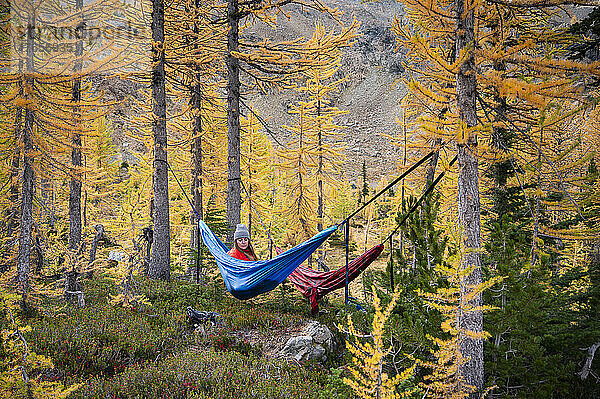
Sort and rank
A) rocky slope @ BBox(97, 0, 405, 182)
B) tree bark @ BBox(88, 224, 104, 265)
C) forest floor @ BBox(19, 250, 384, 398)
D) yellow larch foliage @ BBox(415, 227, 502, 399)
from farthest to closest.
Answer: rocky slope @ BBox(97, 0, 405, 182)
tree bark @ BBox(88, 224, 104, 265)
forest floor @ BBox(19, 250, 384, 398)
yellow larch foliage @ BBox(415, 227, 502, 399)

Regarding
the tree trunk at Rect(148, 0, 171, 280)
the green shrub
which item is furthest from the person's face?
the tree trunk at Rect(148, 0, 171, 280)

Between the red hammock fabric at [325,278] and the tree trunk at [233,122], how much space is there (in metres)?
2.19

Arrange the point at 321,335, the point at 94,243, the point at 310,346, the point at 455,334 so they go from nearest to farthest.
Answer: the point at 455,334
the point at 310,346
the point at 321,335
the point at 94,243

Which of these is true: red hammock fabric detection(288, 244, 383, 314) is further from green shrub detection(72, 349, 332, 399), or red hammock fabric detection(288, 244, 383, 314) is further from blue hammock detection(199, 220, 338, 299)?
green shrub detection(72, 349, 332, 399)

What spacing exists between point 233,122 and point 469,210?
5.36m

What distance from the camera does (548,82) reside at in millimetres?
2684

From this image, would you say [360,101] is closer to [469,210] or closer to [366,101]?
[366,101]

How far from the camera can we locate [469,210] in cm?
306

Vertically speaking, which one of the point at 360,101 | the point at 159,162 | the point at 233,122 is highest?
the point at 360,101

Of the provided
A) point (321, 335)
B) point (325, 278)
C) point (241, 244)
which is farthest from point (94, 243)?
point (321, 335)

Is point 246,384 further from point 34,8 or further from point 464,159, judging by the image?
point 34,8

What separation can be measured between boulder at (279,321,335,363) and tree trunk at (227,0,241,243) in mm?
3012

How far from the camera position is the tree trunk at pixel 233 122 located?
7.01m

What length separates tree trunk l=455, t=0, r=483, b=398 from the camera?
3000 millimetres
